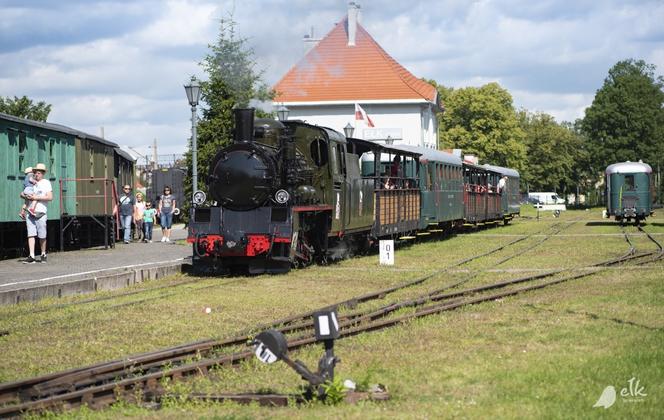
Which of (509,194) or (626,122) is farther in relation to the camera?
(626,122)

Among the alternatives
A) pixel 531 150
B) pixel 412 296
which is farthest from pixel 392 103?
pixel 412 296

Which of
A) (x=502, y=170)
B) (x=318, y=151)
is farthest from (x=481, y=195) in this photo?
(x=318, y=151)

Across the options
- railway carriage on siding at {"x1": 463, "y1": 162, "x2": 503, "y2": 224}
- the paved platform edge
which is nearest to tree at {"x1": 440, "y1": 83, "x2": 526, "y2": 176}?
railway carriage on siding at {"x1": 463, "y1": 162, "x2": 503, "y2": 224}

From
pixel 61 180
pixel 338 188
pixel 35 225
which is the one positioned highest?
pixel 61 180

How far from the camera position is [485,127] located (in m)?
90.5

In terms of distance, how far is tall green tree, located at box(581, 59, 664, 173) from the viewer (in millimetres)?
88812

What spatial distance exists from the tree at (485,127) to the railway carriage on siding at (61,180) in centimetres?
6298

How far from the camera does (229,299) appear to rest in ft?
44.6

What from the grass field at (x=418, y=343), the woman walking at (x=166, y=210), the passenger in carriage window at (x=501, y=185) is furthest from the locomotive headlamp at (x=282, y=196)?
the passenger in carriage window at (x=501, y=185)

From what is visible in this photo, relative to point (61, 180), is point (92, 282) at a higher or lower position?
lower

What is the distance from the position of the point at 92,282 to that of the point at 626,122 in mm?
81398

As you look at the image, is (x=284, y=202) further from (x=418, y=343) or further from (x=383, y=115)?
(x=383, y=115)

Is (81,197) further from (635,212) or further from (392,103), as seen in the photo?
(392,103)

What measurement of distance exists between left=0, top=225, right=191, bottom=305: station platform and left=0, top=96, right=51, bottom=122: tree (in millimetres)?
30449
